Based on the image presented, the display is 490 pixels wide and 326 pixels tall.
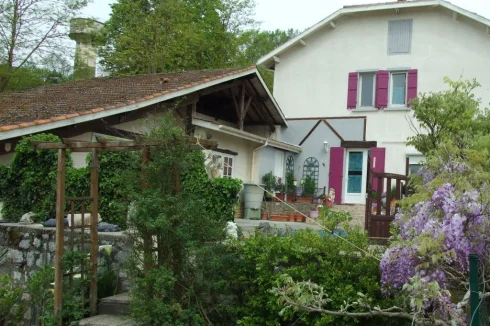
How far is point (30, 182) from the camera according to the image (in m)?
8.71

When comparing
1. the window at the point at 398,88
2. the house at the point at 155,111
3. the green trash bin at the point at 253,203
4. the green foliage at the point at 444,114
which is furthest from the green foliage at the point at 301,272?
the window at the point at 398,88

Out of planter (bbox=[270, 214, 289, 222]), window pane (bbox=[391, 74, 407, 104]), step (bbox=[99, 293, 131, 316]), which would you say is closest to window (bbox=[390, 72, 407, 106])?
window pane (bbox=[391, 74, 407, 104])

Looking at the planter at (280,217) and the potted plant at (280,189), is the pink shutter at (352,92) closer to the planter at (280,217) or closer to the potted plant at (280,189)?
the potted plant at (280,189)

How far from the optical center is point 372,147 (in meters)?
16.5

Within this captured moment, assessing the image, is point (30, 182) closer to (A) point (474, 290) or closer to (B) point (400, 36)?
(A) point (474, 290)

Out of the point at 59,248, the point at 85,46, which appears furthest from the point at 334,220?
the point at 85,46

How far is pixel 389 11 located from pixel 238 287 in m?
13.6

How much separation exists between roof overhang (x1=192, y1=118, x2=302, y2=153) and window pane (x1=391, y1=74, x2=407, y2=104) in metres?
3.40

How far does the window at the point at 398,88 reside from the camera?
54.2ft

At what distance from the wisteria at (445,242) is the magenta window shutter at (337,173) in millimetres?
12595

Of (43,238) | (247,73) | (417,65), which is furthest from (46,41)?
(43,238)

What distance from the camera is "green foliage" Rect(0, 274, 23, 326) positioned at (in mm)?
6387

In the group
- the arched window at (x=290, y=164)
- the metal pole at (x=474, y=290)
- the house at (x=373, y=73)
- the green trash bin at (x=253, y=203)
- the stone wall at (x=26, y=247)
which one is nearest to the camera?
the metal pole at (x=474, y=290)

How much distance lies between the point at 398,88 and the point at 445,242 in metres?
13.6
